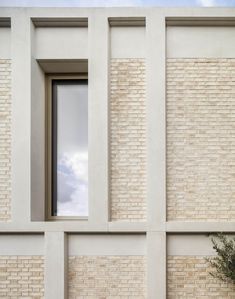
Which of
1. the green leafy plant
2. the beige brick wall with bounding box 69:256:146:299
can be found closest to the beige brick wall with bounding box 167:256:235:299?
the green leafy plant

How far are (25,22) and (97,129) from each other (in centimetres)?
247

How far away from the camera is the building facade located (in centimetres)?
582

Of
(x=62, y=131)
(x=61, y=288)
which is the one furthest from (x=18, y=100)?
(x=61, y=288)

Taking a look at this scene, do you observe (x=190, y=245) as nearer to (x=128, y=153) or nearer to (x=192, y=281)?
(x=192, y=281)

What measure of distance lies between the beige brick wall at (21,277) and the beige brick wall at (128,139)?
1740mm

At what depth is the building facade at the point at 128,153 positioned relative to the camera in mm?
5824

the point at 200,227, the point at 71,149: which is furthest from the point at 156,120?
the point at 200,227

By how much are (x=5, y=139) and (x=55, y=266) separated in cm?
259

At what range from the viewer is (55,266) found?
229 inches

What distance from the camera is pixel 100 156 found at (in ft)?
19.3

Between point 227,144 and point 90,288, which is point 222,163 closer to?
point 227,144

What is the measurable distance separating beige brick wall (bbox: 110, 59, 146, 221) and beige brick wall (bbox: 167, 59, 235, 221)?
0.52 metres

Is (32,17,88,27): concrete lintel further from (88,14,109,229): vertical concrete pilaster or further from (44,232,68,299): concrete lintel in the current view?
(44,232,68,299): concrete lintel

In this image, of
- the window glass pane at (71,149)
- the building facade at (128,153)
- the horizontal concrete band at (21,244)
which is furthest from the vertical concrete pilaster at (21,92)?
the horizontal concrete band at (21,244)
